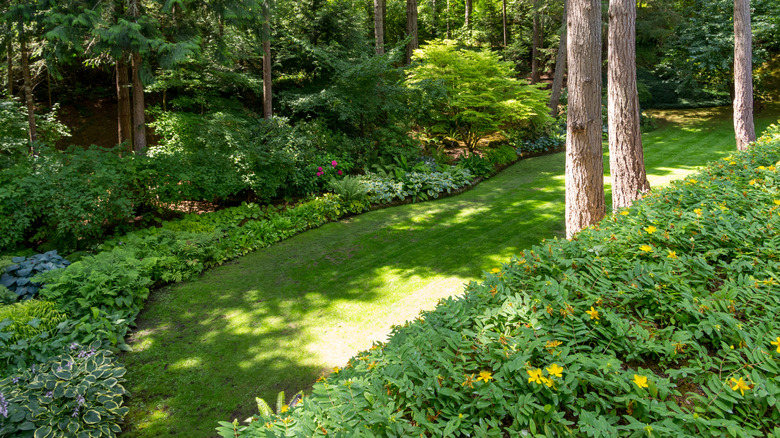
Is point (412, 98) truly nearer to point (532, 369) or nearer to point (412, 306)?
point (412, 306)

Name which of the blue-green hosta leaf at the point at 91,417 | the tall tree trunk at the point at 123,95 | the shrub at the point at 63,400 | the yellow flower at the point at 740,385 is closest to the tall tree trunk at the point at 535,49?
the tall tree trunk at the point at 123,95

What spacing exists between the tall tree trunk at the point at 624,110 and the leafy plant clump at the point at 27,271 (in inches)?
303

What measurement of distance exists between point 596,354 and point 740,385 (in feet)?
1.77

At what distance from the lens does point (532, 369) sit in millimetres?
1827

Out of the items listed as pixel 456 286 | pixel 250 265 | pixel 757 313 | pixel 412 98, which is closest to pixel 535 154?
pixel 412 98

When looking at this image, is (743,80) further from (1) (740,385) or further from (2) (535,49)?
(2) (535,49)

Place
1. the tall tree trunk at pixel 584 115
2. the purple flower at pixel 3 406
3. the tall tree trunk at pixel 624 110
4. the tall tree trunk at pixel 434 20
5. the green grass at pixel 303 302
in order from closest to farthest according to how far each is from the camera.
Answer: the purple flower at pixel 3 406
the green grass at pixel 303 302
the tall tree trunk at pixel 584 115
the tall tree trunk at pixel 624 110
the tall tree trunk at pixel 434 20

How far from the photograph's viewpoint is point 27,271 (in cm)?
511

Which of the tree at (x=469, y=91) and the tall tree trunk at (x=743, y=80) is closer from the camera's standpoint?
the tall tree trunk at (x=743, y=80)

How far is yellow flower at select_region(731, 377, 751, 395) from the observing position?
5.42ft

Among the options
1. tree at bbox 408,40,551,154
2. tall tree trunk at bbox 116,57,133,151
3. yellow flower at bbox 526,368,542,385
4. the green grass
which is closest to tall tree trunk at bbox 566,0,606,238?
the green grass

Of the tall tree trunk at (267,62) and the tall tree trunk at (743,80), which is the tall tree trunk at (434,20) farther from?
the tall tree trunk at (743,80)

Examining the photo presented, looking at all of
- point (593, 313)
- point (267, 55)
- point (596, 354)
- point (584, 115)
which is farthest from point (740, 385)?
point (267, 55)

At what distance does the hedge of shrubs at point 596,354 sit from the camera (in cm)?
170
